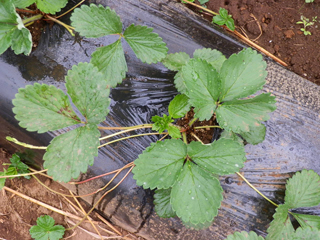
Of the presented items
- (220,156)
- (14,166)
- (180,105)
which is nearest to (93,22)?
(180,105)

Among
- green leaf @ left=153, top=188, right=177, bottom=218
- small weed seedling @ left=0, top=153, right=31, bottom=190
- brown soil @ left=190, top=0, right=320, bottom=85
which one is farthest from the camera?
brown soil @ left=190, top=0, right=320, bottom=85

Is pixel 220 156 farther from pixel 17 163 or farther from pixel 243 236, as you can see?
pixel 17 163

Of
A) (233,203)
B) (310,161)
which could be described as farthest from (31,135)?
(310,161)

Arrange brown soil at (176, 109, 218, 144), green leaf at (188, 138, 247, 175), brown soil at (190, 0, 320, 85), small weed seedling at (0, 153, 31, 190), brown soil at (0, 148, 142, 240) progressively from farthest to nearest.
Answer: brown soil at (190, 0, 320, 85) → brown soil at (0, 148, 142, 240) → small weed seedling at (0, 153, 31, 190) → brown soil at (176, 109, 218, 144) → green leaf at (188, 138, 247, 175)

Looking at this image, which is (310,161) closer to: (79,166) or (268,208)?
(268,208)

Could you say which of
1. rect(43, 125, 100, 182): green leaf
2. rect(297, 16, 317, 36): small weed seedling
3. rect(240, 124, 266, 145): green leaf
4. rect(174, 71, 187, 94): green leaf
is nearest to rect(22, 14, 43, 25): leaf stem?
rect(43, 125, 100, 182): green leaf

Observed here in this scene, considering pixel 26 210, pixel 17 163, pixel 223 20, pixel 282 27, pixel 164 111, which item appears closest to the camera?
pixel 164 111

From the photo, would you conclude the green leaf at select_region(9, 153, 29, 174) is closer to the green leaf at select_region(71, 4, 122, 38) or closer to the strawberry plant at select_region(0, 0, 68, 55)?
the strawberry plant at select_region(0, 0, 68, 55)
